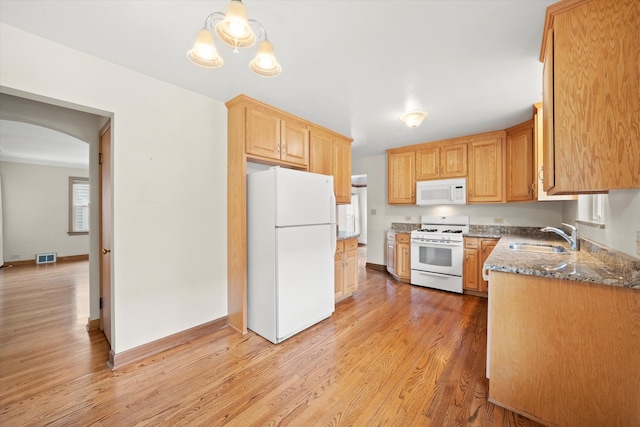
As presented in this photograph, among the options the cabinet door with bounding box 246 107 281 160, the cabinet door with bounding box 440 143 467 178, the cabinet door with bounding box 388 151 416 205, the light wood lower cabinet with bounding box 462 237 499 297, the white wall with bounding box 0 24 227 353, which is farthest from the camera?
the cabinet door with bounding box 388 151 416 205

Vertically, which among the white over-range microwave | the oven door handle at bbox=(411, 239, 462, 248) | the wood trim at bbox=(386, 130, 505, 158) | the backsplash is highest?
the wood trim at bbox=(386, 130, 505, 158)

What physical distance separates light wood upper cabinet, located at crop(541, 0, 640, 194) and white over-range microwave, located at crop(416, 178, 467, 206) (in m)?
2.77

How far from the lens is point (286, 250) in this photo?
8.00ft

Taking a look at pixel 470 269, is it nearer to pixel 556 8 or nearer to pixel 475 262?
pixel 475 262

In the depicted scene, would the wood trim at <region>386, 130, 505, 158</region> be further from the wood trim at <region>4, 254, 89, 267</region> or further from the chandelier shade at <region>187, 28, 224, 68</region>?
the wood trim at <region>4, 254, 89, 267</region>

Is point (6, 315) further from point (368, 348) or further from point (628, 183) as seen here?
point (628, 183)

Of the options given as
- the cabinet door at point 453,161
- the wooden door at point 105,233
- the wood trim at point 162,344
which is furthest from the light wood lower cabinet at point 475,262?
the wooden door at point 105,233

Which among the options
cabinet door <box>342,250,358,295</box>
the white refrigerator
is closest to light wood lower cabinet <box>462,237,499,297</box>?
cabinet door <box>342,250,358,295</box>

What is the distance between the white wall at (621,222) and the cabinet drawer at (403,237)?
7.82ft

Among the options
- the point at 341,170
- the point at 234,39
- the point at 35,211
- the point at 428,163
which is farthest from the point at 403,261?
the point at 35,211

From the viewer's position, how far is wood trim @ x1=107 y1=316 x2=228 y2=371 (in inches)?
79.4

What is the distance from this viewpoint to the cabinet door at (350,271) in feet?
11.5

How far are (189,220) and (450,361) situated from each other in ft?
8.79

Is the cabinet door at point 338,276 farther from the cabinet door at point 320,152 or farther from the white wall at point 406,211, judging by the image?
the white wall at point 406,211
